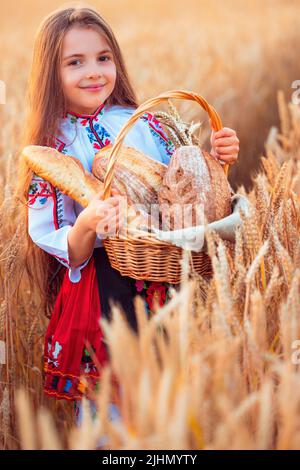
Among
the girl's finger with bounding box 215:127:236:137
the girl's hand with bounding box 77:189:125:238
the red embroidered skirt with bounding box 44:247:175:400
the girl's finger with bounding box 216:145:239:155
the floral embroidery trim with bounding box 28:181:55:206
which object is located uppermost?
the girl's finger with bounding box 215:127:236:137

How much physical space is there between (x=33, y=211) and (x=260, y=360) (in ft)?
2.57

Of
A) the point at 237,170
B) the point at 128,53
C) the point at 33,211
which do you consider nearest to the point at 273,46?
the point at 128,53

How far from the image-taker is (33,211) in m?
1.56

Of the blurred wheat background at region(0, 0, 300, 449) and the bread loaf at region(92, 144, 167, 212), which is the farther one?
the bread loaf at region(92, 144, 167, 212)

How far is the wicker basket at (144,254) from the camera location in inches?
49.7

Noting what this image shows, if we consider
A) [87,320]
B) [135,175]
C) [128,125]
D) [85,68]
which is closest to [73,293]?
[87,320]

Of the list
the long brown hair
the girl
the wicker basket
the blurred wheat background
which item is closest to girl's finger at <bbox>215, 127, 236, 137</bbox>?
the girl

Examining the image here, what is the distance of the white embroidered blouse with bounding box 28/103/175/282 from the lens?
1515 millimetres

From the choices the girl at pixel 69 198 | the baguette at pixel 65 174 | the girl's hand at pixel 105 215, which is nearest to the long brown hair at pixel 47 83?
the girl at pixel 69 198

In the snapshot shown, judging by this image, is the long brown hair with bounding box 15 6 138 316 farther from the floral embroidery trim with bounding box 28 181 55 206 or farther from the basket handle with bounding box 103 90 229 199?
the basket handle with bounding box 103 90 229 199

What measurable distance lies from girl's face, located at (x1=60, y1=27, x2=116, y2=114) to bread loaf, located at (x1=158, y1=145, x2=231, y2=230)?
0.33 m

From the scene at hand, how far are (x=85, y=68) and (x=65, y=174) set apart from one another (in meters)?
0.35

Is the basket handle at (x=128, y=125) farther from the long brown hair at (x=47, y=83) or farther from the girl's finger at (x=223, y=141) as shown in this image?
the long brown hair at (x=47, y=83)
